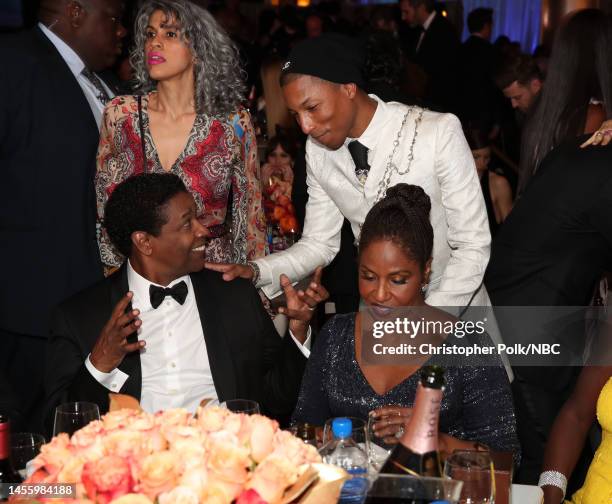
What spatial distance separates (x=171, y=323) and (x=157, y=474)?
61.1 inches

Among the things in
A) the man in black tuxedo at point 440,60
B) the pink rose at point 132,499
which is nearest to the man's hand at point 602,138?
the pink rose at point 132,499

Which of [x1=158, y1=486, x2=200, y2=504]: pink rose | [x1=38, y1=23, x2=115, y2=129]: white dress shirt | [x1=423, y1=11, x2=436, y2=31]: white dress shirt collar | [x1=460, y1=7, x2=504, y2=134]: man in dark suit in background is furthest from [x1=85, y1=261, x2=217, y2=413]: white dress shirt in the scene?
[x1=423, y1=11, x2=436, y2=31]: white dress shirt collar

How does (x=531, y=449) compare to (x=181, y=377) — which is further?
(x=531, y=449)

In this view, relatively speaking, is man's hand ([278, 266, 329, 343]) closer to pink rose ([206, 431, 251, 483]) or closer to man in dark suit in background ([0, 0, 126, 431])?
pink rose ([206, 431, 251, 483])

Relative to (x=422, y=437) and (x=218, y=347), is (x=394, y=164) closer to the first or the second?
(x=218, y=347)

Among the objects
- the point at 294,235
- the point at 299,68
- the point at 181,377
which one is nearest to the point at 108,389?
the point at 181,377

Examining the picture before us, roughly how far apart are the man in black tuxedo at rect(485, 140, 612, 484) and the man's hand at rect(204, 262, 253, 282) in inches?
32.7

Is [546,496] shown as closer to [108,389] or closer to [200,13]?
[108,389]

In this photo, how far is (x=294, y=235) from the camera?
427cm

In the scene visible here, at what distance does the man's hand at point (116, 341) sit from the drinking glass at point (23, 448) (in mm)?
483

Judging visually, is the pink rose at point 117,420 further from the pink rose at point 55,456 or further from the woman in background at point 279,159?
the woman in background at point 279,159

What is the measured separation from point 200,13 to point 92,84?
57cm

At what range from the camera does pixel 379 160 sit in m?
2.72

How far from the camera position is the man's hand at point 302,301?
2.34 m
